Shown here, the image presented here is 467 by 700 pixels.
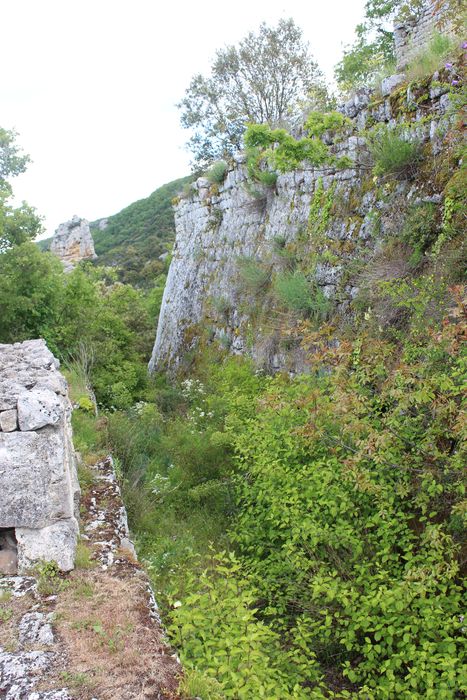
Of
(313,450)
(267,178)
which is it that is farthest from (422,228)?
(267,178)

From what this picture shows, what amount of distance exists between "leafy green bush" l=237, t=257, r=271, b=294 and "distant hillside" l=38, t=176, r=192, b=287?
63.4 feet

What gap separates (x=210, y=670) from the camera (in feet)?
9.68

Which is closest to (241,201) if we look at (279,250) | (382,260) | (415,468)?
(279,250)

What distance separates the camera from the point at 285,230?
10.7m

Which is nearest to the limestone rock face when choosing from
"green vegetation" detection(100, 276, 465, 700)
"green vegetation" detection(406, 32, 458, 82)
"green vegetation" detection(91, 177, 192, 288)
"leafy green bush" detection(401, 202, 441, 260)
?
"green vegetation" detection(91, 177, 192, 288)

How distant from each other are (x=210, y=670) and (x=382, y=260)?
572cm

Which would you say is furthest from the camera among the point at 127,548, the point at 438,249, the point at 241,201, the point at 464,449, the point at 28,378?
the point at 241,201

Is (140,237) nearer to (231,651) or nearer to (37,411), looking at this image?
(37,411)

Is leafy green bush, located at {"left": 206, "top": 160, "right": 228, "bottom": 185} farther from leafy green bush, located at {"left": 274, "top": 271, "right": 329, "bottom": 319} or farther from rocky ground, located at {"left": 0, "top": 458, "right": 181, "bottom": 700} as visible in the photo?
rocky ground, located at {"left": 0, "top": 458, "right": 181, "bottom": 700}

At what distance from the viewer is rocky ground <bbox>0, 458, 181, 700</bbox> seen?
2.82m

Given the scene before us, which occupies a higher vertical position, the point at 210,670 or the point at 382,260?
the point at 382,260

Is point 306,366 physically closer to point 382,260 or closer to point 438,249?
point 382,260

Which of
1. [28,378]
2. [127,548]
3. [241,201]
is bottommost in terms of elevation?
[127,548]

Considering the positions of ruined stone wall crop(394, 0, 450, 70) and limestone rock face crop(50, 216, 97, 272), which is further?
limestone rock face crop(50, 216, 97, 272)
